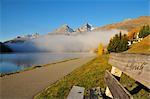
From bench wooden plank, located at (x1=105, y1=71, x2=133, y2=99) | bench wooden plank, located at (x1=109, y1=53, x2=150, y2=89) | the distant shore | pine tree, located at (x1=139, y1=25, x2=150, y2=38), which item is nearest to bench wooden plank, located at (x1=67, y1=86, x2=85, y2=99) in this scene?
bench wooden plank, located at (x1=105, y1=71, x2=133, y2=99)

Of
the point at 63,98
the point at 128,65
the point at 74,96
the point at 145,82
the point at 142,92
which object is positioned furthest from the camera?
the point at 63,98

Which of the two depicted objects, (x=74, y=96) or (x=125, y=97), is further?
(x=74, y=96)

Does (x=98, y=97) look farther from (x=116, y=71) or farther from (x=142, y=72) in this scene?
(x=142, y=72)

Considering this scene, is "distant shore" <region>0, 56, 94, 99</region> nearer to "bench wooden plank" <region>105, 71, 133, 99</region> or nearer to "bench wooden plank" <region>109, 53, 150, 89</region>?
"bench wooden plank" <region>105, 71, 133, 99</region>

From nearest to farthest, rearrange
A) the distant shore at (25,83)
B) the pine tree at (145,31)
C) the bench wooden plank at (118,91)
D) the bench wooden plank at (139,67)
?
the bench wooden plank at (139,67) → the bench wooden plank at (118,91) → the distant shore at (25,83) → the pine tree at (145,31)

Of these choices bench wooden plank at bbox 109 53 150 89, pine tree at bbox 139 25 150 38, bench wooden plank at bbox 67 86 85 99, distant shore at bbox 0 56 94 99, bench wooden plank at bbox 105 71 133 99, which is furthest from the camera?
pine tree at bbox 139 25 150 38

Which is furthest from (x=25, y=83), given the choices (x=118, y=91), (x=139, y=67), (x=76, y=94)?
(x=139, y=67)

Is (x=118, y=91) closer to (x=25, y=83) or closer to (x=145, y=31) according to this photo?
(x=25, y=83)

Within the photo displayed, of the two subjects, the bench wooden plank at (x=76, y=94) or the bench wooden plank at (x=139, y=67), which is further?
the bench wooden plank at (x=76, y=94)

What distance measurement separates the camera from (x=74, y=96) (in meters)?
5.18

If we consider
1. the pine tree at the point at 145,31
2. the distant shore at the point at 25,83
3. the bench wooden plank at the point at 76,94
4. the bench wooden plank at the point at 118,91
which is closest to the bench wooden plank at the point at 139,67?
the bench wooden plank at the point at 118,91

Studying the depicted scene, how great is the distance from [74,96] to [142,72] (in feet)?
7.94

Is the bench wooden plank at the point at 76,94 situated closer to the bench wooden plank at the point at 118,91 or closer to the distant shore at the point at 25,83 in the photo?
the bench wooden plank at the point at 118,91

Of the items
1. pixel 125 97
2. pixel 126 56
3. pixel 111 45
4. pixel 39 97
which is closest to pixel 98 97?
pixel 126 56
